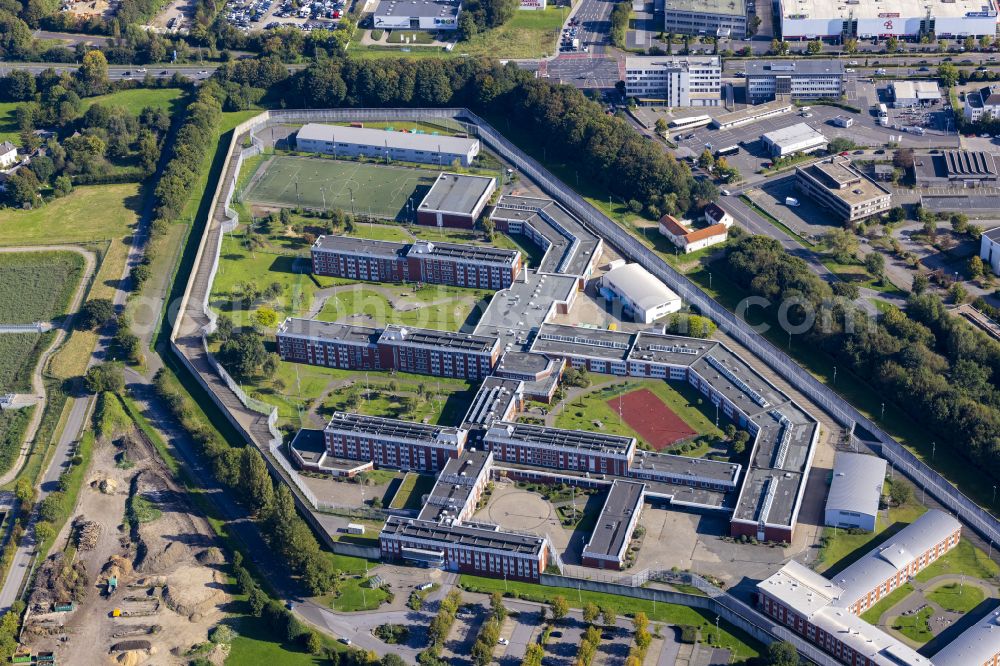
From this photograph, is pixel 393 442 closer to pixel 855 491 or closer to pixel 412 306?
pixel 412 306

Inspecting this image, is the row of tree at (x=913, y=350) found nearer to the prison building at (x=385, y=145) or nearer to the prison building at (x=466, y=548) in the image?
the prison building at (x=466, y=548)

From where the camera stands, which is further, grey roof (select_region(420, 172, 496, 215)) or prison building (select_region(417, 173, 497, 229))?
grey roof (select_region(420, 172, 496, 215))

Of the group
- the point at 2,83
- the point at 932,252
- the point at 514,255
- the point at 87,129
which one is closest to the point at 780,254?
the point at 932,252

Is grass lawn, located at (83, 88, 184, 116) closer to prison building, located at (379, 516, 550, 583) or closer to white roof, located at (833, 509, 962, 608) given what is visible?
prison building, located at (379, 516, 550, 583)

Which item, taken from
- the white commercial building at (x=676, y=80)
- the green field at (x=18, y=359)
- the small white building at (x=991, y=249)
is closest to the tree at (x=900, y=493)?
the small white building at (x=991, y=249)

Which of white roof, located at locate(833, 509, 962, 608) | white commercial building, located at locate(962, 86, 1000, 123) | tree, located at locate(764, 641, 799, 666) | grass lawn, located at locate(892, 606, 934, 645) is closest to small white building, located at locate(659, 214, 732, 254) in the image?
white commercial building, located at locate(962, 86, 1000, 123)
